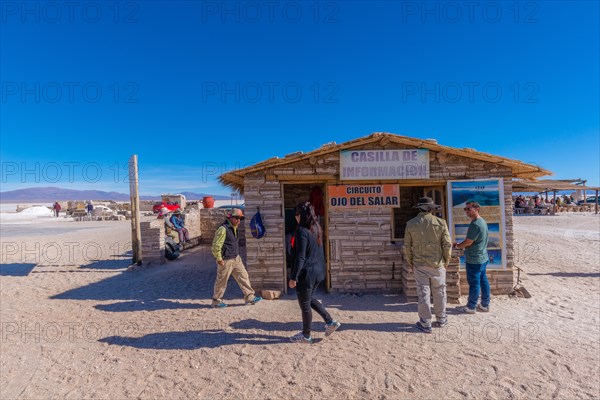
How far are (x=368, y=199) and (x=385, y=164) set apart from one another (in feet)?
2.72

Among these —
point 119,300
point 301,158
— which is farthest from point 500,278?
point 119,300

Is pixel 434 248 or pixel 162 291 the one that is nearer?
pixel 434 248

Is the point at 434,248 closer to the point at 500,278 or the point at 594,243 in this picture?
the point at 500,278

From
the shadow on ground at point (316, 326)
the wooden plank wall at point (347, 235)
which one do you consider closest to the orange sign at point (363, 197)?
the wooden plank wall at point (347, 235)

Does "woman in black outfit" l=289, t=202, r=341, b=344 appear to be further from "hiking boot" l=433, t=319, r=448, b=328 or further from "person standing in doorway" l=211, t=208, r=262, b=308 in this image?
"hiking boot" l=433, t=319, r=448, b=328

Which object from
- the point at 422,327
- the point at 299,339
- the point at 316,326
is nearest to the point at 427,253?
the point at 422,327

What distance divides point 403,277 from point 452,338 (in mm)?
1916

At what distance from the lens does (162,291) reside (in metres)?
7.31

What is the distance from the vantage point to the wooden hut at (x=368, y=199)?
21.3 feet

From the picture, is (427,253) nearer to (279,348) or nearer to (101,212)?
(279,348)

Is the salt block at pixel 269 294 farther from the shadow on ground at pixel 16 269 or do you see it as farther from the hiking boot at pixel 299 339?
the shadow on ground at pixel 16 269

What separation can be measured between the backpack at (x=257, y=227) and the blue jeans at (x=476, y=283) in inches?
159

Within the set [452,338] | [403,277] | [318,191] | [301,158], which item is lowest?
[452,338]

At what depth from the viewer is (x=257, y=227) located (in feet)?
21.4
